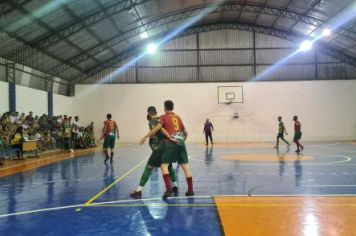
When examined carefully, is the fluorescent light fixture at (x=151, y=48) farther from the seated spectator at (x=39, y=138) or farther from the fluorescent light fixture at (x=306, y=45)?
the seated spectator at (x=39, y=138)

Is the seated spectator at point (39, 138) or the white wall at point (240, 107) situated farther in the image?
the white wall at point (240, 107)

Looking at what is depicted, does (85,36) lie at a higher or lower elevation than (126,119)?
higher

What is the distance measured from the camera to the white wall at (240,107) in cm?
3731

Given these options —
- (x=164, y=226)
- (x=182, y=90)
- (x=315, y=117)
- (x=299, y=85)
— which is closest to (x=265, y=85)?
(x=299, y=85)

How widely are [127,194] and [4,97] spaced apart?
55.7 feet

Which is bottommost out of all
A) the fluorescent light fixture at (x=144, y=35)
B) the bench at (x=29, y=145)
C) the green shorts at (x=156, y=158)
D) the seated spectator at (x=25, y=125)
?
the bench at (x=29, y=145)

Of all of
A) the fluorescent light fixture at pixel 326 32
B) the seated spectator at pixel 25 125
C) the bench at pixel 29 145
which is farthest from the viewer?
the fluorescent light fixture at pixel 326 32

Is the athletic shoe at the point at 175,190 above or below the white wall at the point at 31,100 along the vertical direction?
below

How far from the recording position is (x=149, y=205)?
Result: 795 centimetres

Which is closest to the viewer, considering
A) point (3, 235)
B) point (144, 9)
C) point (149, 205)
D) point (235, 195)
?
point (3, 235)

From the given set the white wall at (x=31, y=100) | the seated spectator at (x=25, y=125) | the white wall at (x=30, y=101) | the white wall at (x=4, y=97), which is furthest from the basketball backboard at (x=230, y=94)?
the white wall at (x=4, y=97)

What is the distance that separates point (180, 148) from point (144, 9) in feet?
66.8

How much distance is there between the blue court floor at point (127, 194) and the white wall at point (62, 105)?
60.8 ft

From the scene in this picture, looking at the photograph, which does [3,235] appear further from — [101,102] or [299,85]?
[299,85]
